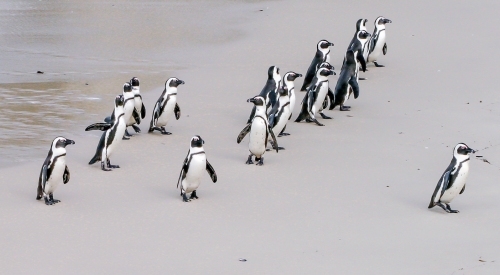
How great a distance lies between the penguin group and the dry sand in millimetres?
142

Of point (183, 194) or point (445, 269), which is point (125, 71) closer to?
point (183, 194)

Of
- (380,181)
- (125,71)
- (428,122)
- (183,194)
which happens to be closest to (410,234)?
(380,181)

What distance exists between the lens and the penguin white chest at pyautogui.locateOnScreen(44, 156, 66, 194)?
536cm

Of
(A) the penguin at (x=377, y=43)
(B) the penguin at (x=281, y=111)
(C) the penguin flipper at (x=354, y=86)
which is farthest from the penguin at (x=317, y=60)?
(B) the penguin at (x=281, y=111)

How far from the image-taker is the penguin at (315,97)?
27.0 ft

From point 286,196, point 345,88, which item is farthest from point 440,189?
point 345,88

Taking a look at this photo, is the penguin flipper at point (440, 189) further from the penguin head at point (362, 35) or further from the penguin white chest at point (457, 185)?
the penguin head at point (362, 35)

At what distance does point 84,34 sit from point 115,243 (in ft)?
33.4

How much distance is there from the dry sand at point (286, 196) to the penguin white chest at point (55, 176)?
0.17 metres

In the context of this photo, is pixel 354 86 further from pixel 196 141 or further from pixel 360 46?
pixel 196 141

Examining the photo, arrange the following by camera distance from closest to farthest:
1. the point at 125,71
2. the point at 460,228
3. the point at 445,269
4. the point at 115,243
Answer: the point at 445,269
the point at 115,243
the point at 460,228
the point at 125,71

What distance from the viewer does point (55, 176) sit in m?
5.39

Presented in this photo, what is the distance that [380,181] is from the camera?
6.14 m

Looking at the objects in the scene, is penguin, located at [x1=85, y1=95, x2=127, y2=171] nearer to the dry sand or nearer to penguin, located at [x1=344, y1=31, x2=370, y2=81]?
the dry sand
